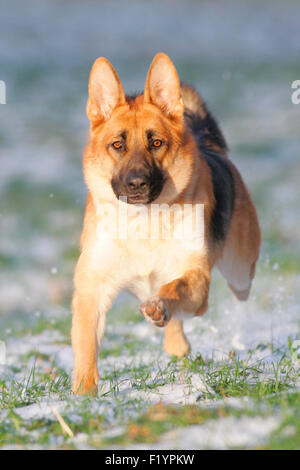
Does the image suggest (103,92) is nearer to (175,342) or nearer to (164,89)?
(164,89)

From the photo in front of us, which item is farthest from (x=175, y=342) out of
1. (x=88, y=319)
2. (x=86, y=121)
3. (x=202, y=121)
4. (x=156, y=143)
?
(x=86, y=121)

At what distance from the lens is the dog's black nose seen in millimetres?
4086

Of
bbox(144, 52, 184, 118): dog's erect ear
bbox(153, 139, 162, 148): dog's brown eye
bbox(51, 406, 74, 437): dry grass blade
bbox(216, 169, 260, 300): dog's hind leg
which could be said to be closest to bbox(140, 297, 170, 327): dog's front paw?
bbox(51, 406, 74, 437): dry grass blade

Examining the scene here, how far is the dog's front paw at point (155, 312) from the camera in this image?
3643 mm

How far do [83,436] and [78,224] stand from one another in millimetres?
10723

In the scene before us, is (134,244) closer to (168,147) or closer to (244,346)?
(168,147)

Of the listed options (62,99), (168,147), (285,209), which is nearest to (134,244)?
(168,147)

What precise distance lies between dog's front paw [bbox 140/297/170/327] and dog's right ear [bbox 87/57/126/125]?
151cm

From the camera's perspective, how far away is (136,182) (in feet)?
13.4

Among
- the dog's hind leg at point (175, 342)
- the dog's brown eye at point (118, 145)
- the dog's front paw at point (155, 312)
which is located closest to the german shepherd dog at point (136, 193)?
the dog's brown eye at point (118, 145)

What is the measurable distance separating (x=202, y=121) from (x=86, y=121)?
16.4 meters

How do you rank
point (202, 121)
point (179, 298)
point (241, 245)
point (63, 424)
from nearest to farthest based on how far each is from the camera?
1. point (63, 424)
2. point (179, 298)
3. point (241, 245)
4. point (202, 121)

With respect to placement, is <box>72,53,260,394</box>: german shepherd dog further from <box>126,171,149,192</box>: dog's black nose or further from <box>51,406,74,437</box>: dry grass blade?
<box>51,406,74,437</box>: dry grass blade

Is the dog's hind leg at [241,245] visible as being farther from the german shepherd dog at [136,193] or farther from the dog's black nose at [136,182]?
the dog's black nose at [136,182]
